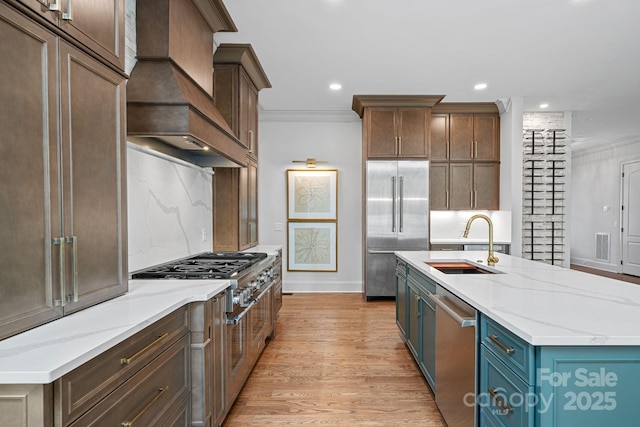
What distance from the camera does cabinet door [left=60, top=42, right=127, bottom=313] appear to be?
122 cm

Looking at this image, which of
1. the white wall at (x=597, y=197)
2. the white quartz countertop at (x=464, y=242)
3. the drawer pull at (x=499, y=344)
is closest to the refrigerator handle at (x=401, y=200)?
the white quartz countertop at (x=464, y=242)

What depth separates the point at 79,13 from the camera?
1.27 m

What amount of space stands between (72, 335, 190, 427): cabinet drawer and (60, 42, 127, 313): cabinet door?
1.13 ft

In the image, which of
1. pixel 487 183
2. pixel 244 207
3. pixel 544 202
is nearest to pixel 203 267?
pixel 244 207

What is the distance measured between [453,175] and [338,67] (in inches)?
99.0

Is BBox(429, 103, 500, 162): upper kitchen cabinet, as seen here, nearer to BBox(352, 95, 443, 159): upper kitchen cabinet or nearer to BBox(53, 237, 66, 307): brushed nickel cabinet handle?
BBox(352, 95, 443, 159): upper kitchen cabinet

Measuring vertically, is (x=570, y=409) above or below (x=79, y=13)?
below

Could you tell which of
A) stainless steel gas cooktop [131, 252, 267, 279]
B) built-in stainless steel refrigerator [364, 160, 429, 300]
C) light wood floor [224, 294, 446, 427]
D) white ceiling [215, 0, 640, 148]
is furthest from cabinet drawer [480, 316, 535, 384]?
built-in stainless steel refrigerator [364, 160, 429, 300]

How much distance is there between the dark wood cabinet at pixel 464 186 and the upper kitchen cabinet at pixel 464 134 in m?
0.14

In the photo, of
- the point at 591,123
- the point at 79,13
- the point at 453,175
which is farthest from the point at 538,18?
the point at 591,123

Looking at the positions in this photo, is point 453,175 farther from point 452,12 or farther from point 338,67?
point 452,12

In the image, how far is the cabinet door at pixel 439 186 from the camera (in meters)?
5.32

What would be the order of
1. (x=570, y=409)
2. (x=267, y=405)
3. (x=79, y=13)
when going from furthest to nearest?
(x=267, y=405) < (x=79, y=13) < (x=570, y=409)

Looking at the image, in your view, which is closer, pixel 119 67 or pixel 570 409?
pixel 570 409
